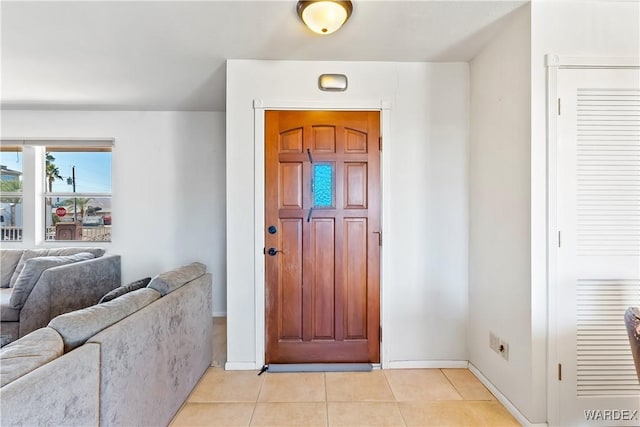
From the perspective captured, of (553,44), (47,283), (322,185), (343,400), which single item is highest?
(553,44)

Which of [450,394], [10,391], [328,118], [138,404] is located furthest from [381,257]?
[10,391]

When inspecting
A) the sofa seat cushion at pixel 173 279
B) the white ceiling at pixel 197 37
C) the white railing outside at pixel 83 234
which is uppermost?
the white ceiling at pixel 197 37

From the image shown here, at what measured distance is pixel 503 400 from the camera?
199 cm

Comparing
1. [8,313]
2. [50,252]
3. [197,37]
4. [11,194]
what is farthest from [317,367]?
Answer: [11,194]

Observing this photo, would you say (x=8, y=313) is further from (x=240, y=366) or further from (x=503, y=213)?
(x=503, y=213)

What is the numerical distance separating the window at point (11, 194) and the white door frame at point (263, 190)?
3.49 meters

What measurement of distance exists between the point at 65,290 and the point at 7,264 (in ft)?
3.53

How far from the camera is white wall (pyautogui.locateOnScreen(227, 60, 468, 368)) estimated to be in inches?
95.3

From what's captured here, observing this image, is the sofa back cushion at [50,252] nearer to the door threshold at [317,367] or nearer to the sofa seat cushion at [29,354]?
the door threshold at [317,367]

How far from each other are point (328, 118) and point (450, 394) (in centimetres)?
217

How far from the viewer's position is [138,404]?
4.64 ft

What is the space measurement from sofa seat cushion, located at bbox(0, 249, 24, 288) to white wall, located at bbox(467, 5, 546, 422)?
455 cm

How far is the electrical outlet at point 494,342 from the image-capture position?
2.06 m

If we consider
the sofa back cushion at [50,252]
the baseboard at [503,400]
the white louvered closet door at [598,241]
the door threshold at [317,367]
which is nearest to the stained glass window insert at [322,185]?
the door threshold at [317,367]
